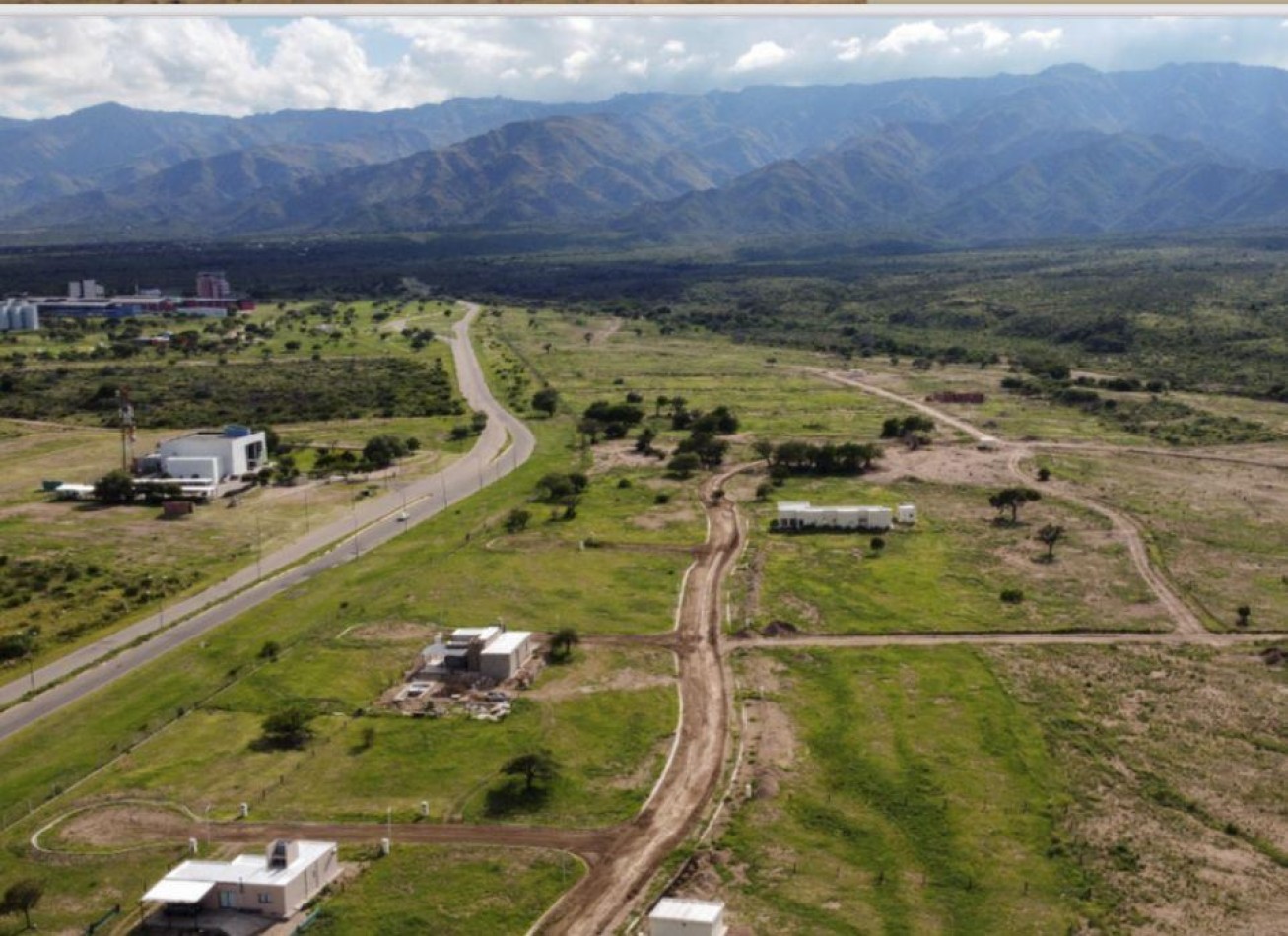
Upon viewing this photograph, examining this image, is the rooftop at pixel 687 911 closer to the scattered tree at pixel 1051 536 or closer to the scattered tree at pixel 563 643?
the scattered tree at pixel 563 643

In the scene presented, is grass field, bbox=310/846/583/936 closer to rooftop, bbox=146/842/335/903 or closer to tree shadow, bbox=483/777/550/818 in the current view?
rooftop, bbox=146/842/335/903

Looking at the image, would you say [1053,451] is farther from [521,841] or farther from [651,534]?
[521,841]

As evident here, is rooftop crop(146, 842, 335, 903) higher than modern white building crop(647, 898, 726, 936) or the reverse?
the reverse

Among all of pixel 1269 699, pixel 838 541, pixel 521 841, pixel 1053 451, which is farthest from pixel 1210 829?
pixel 1053 451

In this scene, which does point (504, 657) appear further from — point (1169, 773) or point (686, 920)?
point (1169, 773)

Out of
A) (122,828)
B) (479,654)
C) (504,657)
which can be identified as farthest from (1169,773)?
(122,828)

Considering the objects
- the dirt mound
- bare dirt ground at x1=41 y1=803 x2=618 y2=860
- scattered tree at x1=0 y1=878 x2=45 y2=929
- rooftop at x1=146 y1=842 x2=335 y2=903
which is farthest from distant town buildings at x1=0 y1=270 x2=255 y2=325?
rooftop at x1=146 y1=842 x2=335 y2=903
